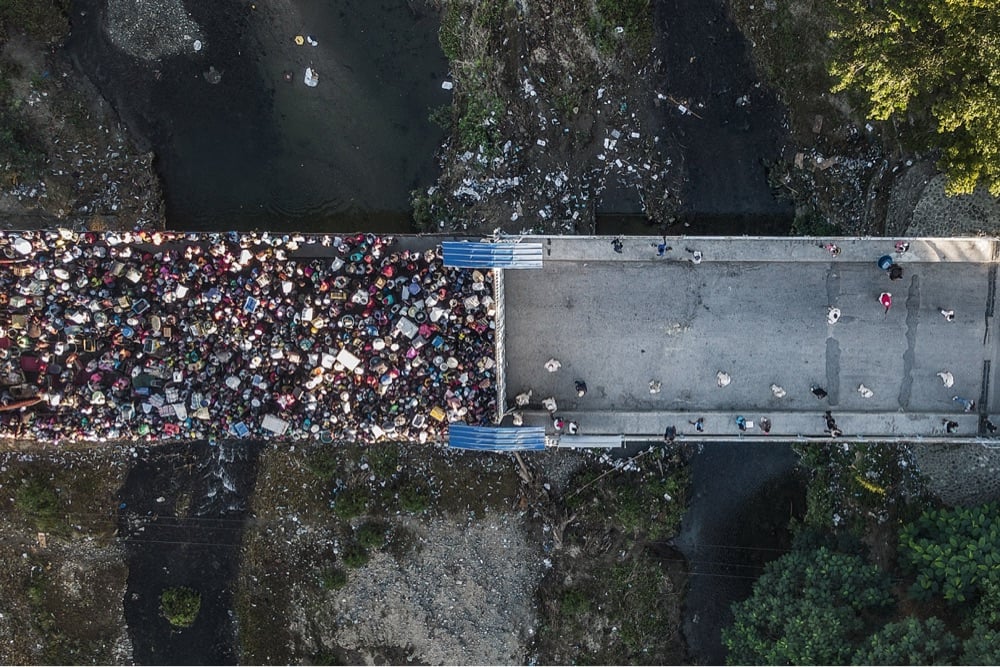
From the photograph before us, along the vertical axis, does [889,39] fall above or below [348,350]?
above

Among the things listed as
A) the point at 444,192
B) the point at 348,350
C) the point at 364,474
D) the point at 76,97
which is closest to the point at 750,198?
the point at 444,192

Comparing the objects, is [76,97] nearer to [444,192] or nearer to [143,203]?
[143,203]

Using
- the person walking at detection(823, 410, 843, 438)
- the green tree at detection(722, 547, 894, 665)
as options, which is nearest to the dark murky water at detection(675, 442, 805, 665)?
the green tree at detection(722, 547, 894, 665)

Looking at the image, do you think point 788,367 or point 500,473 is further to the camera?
point 500,473

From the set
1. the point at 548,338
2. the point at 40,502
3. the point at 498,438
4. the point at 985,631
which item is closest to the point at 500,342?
the point at 548,338

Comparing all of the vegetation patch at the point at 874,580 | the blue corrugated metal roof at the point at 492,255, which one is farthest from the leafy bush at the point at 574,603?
the blue corrugated metal roof at the point at 492,255

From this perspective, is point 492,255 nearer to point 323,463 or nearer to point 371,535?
point 323,463

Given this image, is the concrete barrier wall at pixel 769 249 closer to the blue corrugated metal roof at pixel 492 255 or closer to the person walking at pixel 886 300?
the blue corrugated metal roof at pixel 492 255
